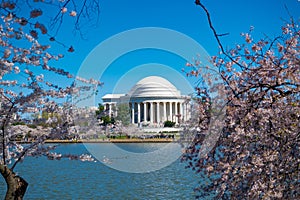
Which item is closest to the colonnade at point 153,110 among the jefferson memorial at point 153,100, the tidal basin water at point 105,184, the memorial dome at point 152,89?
the jefferson memorial at point 153,100

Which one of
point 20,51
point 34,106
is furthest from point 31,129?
point 20,51

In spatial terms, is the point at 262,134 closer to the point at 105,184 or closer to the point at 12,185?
the point at 12,185

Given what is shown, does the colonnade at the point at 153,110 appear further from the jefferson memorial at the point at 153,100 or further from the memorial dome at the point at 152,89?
the memorial dome at the point at 152,89

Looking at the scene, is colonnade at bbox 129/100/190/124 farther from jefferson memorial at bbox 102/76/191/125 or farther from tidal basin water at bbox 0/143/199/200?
tidal basin water at bbox 0/143/199/200

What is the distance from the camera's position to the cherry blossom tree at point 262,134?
326 cm

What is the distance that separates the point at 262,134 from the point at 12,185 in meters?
2.85

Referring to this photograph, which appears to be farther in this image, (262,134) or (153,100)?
(153,100)

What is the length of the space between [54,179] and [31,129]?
319 inches

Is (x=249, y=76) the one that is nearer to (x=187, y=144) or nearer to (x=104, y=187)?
(x=187, y=144)

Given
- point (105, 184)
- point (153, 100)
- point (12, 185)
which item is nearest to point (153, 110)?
point (153, 100)

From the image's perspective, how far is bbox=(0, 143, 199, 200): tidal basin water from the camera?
10.6 meters

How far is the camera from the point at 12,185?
4.46 metres

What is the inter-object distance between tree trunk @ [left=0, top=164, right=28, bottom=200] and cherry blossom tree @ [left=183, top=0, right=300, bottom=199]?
7.01 ft

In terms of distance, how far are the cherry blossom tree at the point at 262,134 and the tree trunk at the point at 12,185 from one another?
2137mm
